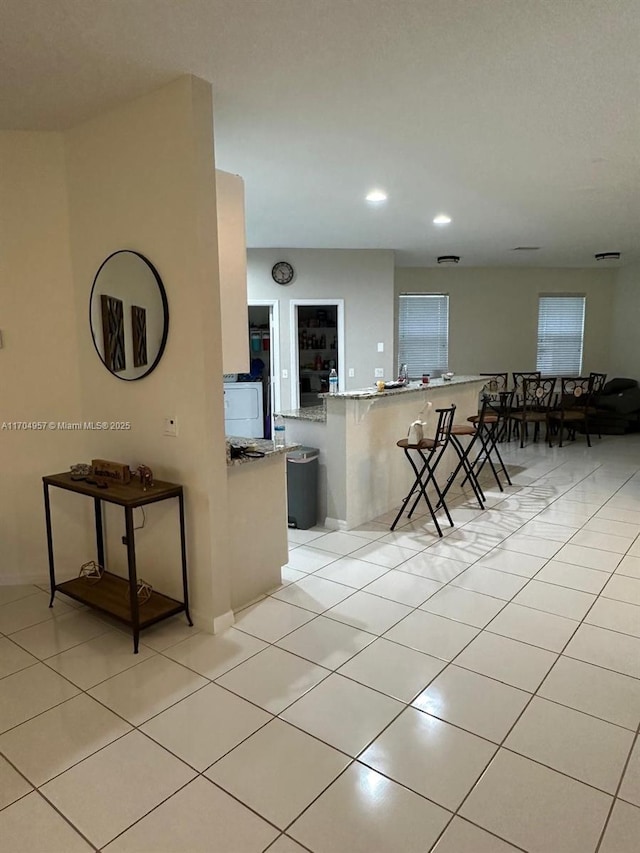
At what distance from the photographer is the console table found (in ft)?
8.44

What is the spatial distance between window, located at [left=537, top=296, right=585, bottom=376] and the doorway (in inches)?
183

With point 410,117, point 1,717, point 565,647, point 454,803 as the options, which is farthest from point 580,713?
point 410,117

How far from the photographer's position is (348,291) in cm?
698

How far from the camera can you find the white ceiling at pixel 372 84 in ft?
6.56

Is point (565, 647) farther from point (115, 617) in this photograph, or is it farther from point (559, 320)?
point (559, 320)

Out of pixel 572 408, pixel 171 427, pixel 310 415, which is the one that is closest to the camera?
pixel 171 427

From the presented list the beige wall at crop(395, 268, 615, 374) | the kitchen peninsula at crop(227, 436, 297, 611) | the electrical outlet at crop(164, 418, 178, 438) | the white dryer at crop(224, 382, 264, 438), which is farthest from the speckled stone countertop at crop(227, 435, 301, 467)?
the beige wall at crop(395, 268, 615, 374)

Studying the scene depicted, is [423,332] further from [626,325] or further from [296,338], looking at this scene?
[626,325]

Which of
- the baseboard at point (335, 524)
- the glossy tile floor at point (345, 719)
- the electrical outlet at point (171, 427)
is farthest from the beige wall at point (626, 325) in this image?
the electrical outlet at point (171, 427)

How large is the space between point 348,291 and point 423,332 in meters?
2.16

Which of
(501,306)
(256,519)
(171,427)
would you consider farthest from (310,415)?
(501,306)

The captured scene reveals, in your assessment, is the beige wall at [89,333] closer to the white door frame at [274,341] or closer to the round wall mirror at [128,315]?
the round wall mirror at [128,315]

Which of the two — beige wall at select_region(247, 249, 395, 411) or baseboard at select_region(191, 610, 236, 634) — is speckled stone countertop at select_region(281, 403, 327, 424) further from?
beige wall at select_region(247, 249, 395, 411)

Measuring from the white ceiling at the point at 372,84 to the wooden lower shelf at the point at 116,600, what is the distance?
2.47 metres
